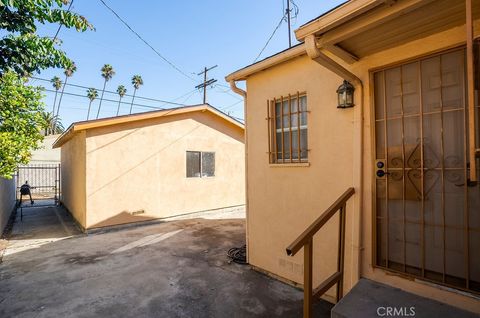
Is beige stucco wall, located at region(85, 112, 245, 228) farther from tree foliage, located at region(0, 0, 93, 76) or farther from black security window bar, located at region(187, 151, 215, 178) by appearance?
tree foliage, located at region(0, 0, 93, 76)

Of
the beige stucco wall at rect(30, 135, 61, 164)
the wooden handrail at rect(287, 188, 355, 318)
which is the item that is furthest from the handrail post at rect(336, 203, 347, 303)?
the beige stucco wall at rect(30, 135, 61, 164)

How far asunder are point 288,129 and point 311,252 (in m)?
2.20

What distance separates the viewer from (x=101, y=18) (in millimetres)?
6578

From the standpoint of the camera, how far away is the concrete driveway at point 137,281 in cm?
325

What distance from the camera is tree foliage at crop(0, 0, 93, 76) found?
3439mm

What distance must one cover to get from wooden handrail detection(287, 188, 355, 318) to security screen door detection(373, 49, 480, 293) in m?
0.39

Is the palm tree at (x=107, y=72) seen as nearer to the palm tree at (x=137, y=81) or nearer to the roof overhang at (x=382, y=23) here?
the palm tree at (x=137, y=81)

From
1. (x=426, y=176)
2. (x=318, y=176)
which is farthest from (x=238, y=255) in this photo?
(x=426, y=176)

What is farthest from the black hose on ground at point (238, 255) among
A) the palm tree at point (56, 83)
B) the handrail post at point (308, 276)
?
the palm tree at point (56, 83)

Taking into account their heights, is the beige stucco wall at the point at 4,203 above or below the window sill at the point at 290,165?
below

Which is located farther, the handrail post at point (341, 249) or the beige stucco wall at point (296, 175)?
the beige stucco wall at point (296, 175)

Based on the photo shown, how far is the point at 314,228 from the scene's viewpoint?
8.14ft

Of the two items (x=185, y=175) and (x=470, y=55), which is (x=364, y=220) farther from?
(x=185, y=175)

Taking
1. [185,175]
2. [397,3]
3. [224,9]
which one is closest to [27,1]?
[397,3]
